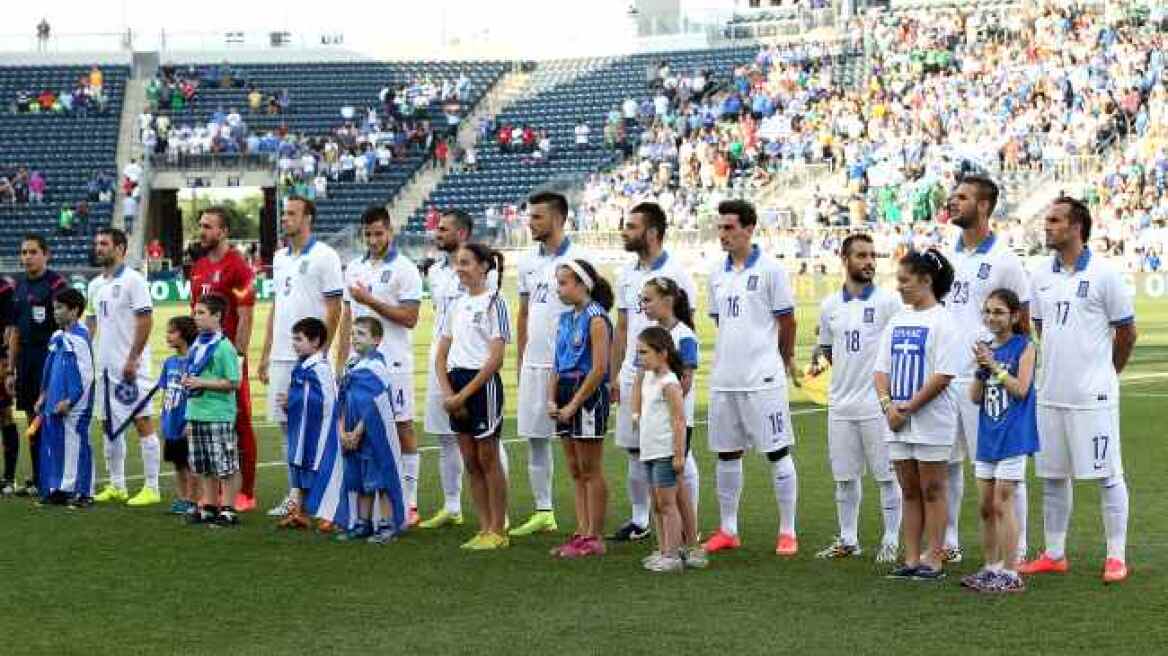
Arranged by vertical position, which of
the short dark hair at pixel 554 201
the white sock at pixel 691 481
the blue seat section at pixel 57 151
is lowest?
the white sock at pixel 691 481

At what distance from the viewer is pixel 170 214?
194ft

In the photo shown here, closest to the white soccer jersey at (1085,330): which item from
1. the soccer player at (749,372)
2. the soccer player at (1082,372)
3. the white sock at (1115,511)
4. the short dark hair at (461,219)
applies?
the soccer player at (1082,372)

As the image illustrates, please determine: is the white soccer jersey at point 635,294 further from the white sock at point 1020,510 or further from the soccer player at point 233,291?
the soccer player at point 233,291

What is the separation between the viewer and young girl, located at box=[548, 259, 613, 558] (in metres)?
11.2

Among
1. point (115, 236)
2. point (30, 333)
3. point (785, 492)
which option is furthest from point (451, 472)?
point (30, 333)

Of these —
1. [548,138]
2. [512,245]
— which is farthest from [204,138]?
[512,245]

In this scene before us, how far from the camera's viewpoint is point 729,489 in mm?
11570

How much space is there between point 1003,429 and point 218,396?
5.20 meters

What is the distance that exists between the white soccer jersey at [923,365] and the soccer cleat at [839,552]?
1.03 meters

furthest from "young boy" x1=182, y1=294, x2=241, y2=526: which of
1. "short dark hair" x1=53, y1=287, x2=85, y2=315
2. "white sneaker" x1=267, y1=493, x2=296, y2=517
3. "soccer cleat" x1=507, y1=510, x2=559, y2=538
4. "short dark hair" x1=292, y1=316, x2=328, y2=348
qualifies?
"soccer cleat" x1=507, y1=510, x2=559, y2=538

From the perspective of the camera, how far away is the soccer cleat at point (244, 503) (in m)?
13.5

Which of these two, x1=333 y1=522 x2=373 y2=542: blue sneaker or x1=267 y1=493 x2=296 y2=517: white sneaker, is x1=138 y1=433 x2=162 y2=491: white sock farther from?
x1=333 y1=522 x2=373 y2=542: blue sneaker

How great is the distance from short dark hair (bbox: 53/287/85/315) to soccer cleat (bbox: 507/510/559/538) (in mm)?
3789

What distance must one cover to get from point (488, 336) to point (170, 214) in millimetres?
48697
